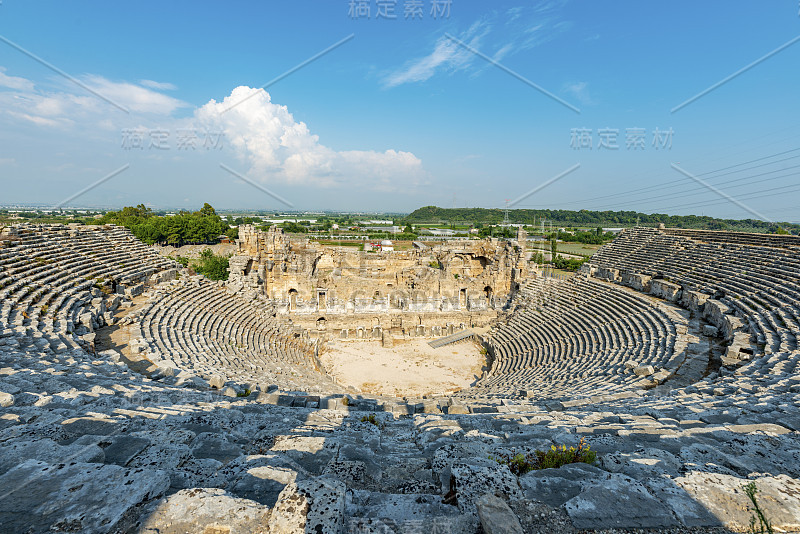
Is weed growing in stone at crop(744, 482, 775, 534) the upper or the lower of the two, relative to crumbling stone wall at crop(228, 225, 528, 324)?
upper

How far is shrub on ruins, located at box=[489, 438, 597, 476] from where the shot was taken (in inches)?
149

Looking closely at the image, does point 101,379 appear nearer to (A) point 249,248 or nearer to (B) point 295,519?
(B) point 295,519

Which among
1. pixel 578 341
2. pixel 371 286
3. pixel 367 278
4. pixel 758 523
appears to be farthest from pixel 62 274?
pixel 578 341

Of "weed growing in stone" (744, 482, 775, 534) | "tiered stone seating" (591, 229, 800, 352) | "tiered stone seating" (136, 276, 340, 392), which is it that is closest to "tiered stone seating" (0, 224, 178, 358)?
"tiered stone seating" (136, 276, 340, 392)

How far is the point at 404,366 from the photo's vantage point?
1930 cm

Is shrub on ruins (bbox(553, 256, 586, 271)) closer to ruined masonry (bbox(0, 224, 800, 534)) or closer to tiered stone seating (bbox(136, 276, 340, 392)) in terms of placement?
ruined masonry (bbox(0, 224, 800, 534))

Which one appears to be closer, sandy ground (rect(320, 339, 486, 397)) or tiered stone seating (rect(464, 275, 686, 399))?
tiered stone seating (rect(464, 275, 686, 399))

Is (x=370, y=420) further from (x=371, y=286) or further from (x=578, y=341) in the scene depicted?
(x=371, y=286)

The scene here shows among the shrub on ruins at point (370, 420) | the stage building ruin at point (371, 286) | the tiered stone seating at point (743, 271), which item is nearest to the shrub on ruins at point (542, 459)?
the shrub on ruins at point (370, 420)

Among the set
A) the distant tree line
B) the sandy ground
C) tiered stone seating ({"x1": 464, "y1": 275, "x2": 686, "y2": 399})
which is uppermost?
the distant tree line

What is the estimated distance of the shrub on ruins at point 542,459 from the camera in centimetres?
378

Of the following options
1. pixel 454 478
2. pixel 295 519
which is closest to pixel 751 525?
pixel 454 478

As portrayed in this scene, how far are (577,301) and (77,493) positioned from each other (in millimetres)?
22801

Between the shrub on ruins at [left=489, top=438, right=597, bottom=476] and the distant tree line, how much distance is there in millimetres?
56403
